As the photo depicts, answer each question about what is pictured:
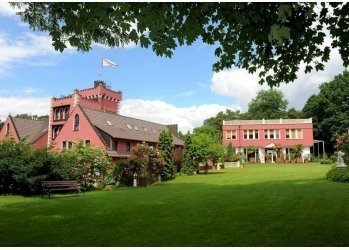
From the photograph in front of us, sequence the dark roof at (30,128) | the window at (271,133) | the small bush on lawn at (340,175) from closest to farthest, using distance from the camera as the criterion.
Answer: the small bush on lawn at (340,175) → the dark roof at (30,128) → the window at (271,133)

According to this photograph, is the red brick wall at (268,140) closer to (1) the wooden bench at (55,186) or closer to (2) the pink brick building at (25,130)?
(2) the pink brick building at (25,130)

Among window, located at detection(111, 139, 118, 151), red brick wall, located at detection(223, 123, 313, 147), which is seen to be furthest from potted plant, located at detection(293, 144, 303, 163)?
window, located at detection(111, 139, 118, 151)

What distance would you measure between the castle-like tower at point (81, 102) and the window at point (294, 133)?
28.0 metres

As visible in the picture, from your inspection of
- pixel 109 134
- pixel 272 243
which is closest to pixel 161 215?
pixel 272 243

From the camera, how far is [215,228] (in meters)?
9.48

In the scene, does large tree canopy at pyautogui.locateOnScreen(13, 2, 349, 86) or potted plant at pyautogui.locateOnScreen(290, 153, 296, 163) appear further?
potted plant at pyautogui.locateOnScreen(290, 153, 296, 163)

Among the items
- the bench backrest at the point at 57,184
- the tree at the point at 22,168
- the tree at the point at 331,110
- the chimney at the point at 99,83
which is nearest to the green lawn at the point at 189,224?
the bench backrest at the point at 57,184

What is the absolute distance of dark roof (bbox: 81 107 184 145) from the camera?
39562 mm

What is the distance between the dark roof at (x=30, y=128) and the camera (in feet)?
165

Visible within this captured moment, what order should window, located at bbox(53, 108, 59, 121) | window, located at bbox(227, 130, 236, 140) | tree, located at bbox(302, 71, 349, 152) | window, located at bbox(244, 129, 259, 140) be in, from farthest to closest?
window, located at bbox(227, 130, 236, 140) → window, located at bbox(244, 129, 259, 140) → tree, located at bbox(302, 71, 349, 152) → window, located at bbox(53, 108, 59, 121)

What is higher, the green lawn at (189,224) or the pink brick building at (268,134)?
the pink brick building at (268,134)

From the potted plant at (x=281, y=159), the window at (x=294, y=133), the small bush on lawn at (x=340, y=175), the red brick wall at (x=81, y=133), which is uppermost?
the window at (x=294, y=133)

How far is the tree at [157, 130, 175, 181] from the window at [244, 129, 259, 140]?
3083 cm

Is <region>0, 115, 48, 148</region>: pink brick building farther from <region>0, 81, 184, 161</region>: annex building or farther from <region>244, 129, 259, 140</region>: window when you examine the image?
<region>244, 129, 259, 140</region>: window
